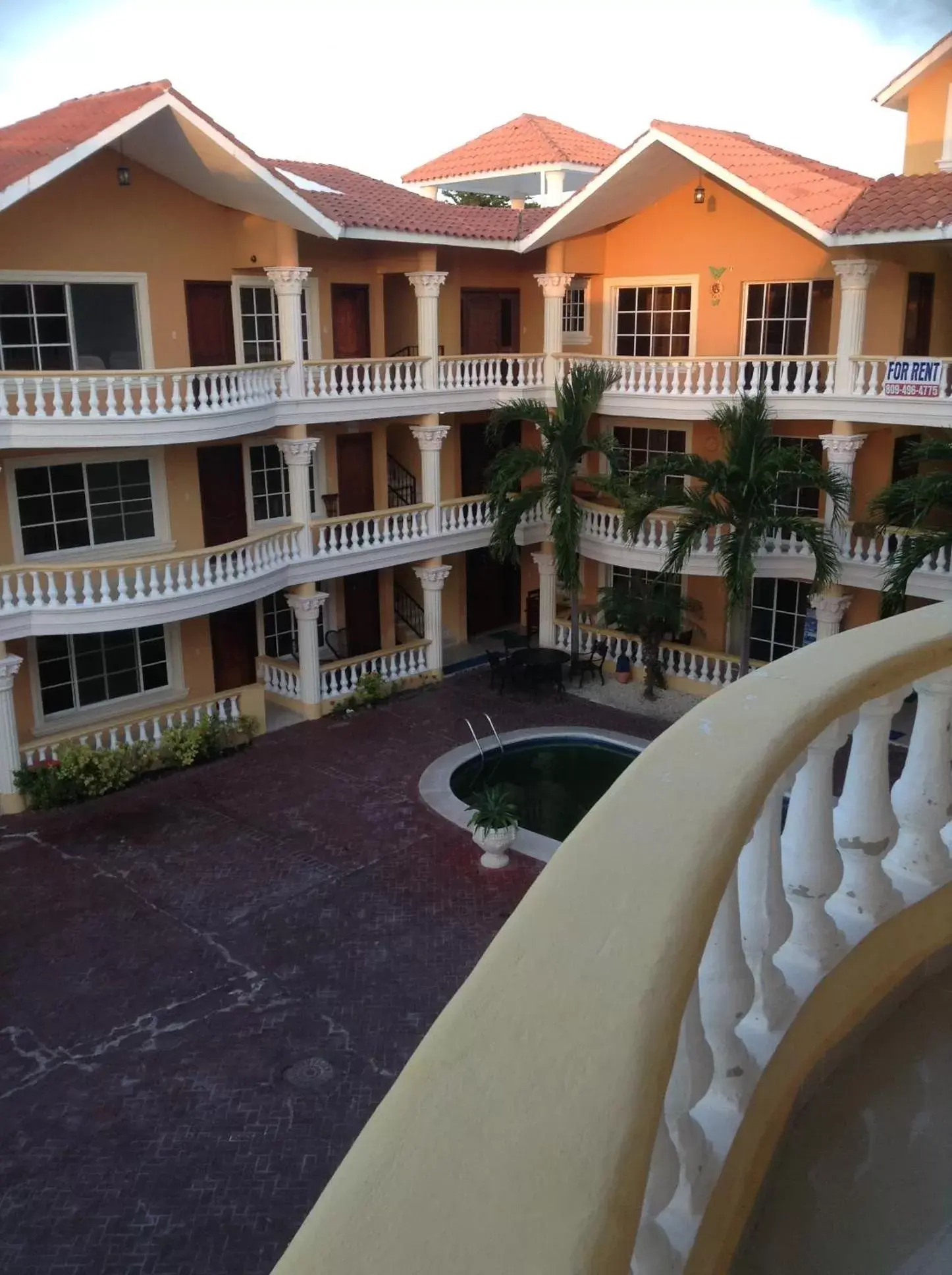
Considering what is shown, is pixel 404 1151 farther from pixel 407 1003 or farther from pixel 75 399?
pixel 75 399

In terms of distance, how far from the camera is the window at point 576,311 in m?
23.9

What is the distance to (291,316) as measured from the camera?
19.2m

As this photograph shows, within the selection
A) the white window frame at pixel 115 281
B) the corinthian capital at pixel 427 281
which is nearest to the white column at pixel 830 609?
the corinthian capital at pixel 427 281

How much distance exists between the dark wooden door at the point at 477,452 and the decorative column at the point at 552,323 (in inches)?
84.2

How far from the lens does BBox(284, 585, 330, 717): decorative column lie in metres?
20.5

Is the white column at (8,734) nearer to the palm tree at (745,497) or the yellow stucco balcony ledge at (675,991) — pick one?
the palm tree at (745,497)

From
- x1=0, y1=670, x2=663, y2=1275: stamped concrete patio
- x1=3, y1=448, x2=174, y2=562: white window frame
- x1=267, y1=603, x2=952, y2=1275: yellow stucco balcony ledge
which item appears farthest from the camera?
x1=3, y1=448, x2=174, y2=562: white window frame

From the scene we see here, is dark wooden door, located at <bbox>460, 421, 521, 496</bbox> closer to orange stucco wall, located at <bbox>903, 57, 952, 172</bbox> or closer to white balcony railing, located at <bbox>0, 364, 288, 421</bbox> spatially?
white balcony railing, located at <bbox>0, 364, 288, 421</bbox>

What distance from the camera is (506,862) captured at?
1520 cm

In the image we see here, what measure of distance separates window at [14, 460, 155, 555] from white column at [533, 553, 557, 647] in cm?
831

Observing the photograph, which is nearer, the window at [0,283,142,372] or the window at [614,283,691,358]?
the window at [0,283,142,372]

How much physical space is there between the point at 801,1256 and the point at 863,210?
61.8 ft

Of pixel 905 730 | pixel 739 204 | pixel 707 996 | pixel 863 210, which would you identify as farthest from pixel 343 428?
pixel 707 996

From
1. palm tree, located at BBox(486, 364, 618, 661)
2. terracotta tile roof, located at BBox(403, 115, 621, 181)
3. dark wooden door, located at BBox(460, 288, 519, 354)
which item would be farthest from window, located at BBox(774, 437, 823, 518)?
terracotta tile roof, located at BBox(403, 115, 621, 181)
